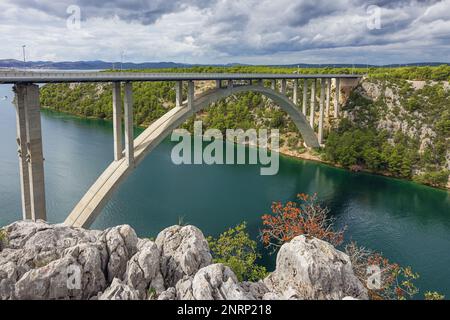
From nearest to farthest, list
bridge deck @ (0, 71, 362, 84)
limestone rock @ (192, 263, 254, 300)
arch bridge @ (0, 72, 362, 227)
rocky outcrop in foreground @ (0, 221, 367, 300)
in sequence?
limestone rock @ (192, 263, 254, 300), rocky outcrop in foreground @ (0, 221, 367, 300), bridge deck @ (0, 71, 362, 84), arch bridge @ (0, 72, 362, 227)

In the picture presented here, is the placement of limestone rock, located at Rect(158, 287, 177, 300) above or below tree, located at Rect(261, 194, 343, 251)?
above

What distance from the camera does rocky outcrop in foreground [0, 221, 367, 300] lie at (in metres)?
9.45

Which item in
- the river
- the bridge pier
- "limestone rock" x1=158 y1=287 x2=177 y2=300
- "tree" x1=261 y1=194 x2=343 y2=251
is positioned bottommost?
the river

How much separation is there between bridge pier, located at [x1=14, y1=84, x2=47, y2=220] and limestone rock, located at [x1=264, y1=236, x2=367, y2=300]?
12005 millimetres

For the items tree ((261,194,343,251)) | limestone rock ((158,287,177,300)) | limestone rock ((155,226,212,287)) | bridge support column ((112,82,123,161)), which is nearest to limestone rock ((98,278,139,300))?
limestone rock ((158,287,177,300))

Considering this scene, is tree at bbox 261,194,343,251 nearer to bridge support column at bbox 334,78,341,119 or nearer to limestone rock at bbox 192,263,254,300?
limestone rock at bbox 192,263,254,300

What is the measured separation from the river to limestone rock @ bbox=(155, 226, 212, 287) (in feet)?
35.1

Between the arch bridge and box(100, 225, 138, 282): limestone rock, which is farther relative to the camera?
the arch bridge

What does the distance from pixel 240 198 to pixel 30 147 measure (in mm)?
18485

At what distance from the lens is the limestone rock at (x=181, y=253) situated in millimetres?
11016

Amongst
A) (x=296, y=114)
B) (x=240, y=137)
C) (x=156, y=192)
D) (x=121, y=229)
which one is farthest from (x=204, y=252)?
(x=240, y=137)

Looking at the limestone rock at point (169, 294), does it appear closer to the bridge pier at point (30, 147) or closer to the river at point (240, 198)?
the bridge pier at point (30, 147)

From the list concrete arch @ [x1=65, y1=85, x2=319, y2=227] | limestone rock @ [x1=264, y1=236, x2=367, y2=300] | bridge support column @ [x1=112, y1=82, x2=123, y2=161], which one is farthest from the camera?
bridge support column @ [x1=112, y1=82, x2=123, y2=161]

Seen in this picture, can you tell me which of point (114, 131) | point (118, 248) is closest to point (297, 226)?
point (118, 248)
